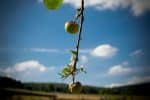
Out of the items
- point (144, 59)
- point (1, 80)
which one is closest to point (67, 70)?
point (1, 80)

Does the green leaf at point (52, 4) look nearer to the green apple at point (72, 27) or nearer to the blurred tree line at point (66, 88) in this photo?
the green apple at point (72, 27)

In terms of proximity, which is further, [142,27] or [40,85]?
[142,27]

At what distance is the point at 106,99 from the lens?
2.27m

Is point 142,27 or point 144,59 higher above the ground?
point 142,27

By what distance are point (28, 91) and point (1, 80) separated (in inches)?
7.8

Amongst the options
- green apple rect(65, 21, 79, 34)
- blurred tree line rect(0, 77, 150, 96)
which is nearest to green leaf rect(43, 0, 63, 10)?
green apple rect(65, 21, 79, 34)

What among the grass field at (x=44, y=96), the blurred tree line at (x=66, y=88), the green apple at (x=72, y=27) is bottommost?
the green apple at (x=72, y=27)

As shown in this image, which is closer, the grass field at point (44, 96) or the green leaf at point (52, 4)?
the green leaf at point (52, 4)

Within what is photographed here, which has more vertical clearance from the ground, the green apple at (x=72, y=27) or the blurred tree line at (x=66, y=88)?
the blurred tree line at (x=66, y=88)

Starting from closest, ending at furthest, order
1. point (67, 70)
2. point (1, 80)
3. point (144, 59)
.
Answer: point (67, 70)
point (1, 80)
point (144, 59)

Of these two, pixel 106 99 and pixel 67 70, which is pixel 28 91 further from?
pixel 67 70

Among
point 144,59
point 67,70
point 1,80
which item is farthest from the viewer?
point 144,59

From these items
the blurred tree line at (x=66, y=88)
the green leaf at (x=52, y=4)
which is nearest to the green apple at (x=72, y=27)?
the green leaf at (x=52, y=4)

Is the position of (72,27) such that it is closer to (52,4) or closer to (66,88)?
(52,4)
